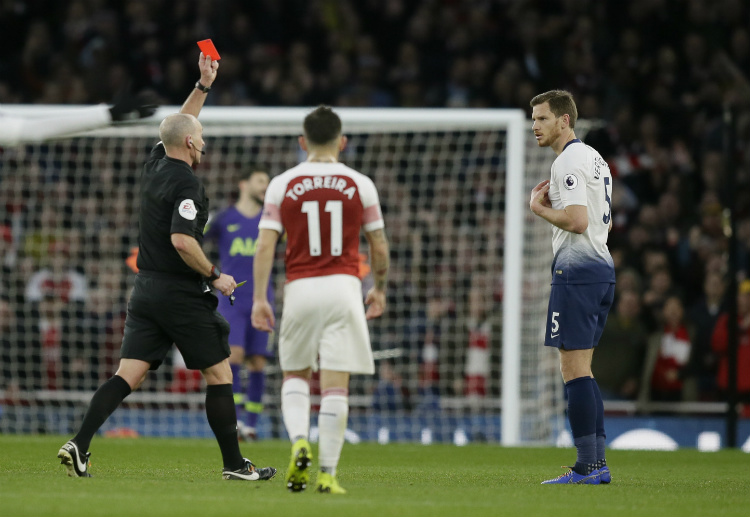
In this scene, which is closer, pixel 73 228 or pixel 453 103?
pixel 73 228

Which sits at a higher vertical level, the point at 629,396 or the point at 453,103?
the point at 453,103

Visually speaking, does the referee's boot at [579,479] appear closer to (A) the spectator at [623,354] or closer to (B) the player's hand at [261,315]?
(B) the player's hand at [261,315]

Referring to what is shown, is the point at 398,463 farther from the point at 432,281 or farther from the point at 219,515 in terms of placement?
the point at 432,281

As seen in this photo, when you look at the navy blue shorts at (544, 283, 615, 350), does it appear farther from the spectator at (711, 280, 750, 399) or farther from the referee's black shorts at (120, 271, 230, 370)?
the spectator at (711, 280, 750, 399)

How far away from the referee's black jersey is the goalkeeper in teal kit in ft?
11.7

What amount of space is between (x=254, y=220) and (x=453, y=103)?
7.10 m

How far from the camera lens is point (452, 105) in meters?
16.9

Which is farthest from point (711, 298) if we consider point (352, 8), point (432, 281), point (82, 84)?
point (82, 84)

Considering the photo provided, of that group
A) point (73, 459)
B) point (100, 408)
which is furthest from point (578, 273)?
point (73, 459)

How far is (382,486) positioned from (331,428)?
0.89 meters

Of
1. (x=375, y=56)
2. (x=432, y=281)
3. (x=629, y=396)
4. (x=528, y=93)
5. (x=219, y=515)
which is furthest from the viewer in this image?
(x=375, y=56)

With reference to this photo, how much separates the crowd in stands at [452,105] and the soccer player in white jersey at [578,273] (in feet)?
18.1

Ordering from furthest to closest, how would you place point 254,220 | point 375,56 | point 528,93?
point 375,56 → point 528,93 → point 254,220

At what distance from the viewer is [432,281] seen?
539 inches
